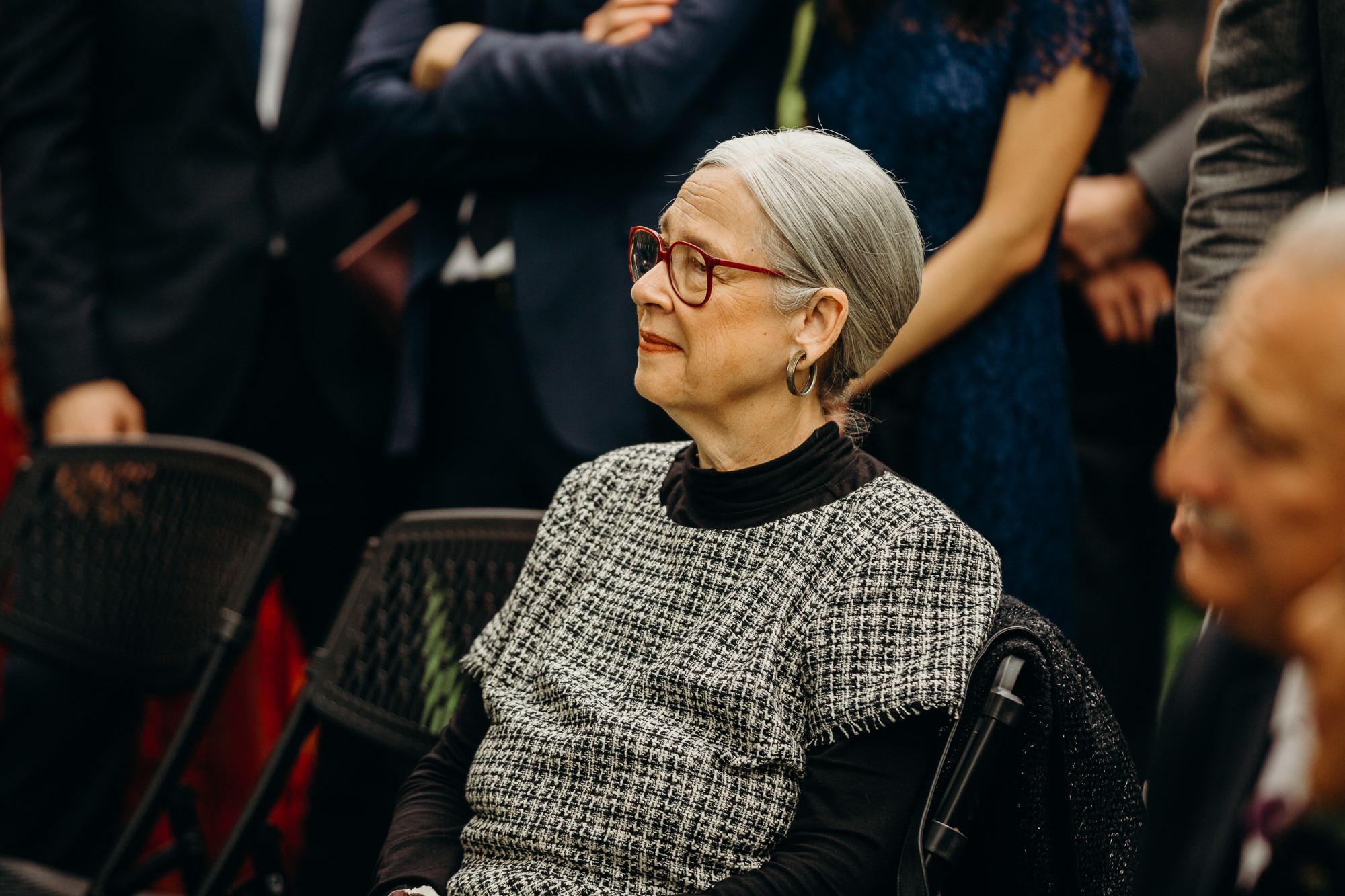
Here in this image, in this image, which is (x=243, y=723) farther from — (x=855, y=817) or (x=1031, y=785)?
(x=1031, y=785)

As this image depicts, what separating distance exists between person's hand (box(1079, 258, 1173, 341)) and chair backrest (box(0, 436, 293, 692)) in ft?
5.22

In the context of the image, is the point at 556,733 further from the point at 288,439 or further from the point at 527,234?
the point at 288,439

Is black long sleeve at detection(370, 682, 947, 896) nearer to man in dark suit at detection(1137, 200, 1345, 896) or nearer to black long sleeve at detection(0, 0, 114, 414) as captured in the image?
man in dark suit at detection(1137, 200, 1345, 896)

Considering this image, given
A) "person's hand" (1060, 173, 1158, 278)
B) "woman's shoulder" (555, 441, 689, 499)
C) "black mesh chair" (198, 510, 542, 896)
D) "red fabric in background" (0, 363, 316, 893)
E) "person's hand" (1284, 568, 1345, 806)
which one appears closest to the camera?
"person's hand" (1284, 568, 1345, 806)

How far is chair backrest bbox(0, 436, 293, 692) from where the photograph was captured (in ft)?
7.74

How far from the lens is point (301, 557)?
10.1 feet

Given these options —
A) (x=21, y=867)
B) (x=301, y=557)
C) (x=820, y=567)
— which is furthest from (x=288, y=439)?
(x=820, y=567)

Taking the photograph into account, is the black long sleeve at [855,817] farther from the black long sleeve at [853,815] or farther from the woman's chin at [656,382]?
→ the woman's chin at [656,382]

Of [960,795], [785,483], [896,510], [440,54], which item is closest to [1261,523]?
[960,795]

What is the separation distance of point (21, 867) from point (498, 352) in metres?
1.26

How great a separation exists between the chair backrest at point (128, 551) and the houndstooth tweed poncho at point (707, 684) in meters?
0.84

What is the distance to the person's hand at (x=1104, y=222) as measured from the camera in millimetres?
2453

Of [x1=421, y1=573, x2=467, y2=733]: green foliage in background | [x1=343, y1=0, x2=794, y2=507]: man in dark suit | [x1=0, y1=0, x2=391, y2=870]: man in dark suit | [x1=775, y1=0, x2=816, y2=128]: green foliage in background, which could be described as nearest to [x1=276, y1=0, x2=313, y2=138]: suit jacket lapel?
[x1=0, y1=0, x2=391, y2=870]: man in dark suit

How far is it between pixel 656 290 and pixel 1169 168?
3.89 feet
